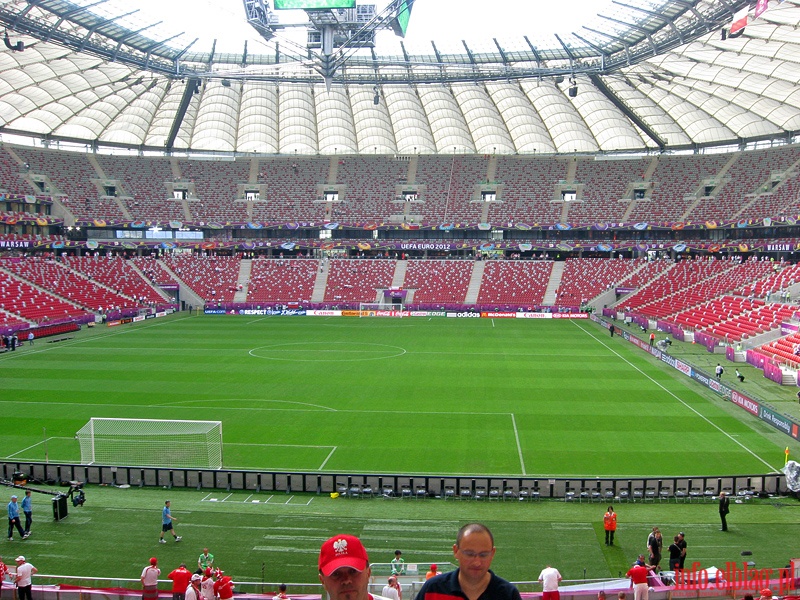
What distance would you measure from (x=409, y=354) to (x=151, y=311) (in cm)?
3536

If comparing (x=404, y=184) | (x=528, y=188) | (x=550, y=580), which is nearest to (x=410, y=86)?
(x=404, y=184)

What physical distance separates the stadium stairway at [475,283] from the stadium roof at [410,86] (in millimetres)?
15339

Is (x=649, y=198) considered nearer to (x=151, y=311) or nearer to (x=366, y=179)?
(x=366, y=179)

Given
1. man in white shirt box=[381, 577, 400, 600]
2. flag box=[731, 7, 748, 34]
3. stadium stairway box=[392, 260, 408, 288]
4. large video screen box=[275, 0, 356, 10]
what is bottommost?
man in white shirt box=[381, 577, 400, 600]

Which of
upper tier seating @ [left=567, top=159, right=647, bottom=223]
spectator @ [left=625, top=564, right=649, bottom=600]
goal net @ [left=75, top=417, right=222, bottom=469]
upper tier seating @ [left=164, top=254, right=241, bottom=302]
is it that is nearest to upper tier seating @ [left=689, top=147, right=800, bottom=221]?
upper tier seating @ [left=567, top=159, right=647, bottom=223]

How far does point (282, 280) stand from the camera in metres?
83.2

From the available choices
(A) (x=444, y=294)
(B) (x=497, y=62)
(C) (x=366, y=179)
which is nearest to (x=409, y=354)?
(A) (x=444, y=294)

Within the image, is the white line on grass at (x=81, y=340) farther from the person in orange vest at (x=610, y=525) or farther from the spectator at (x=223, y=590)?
the person in orange vest at (x=610, y=525)

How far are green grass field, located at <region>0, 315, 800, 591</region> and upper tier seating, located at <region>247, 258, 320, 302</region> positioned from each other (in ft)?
76.3

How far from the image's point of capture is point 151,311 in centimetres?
7219

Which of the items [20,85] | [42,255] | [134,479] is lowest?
[134,479]

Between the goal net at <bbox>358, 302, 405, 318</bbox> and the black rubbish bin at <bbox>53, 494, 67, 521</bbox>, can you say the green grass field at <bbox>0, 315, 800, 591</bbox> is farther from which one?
the goal net at <bbox>358, 302, 405, 318</bbox>

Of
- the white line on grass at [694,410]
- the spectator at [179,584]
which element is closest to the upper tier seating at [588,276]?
the white line on grass at [694,410]

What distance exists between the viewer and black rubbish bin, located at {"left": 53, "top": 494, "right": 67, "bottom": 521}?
19.7 m
